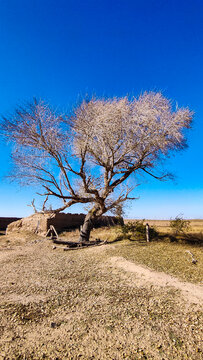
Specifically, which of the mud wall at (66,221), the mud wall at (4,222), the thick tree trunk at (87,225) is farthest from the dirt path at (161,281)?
the mud wall at (4,222)

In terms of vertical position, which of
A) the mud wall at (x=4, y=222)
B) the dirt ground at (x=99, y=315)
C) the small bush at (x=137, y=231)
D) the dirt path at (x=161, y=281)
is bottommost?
the dirt ground at (x=99, y=315)

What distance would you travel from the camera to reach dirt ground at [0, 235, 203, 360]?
3.12 meters

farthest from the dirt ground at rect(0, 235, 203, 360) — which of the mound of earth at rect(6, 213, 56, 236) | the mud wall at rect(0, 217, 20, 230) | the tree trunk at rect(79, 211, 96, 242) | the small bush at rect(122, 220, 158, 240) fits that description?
the mud wall at rect(0, 217, 20, 230)

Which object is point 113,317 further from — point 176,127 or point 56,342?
point 176,127

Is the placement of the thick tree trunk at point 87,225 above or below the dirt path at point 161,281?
above

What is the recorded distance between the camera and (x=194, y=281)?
6059 millimetres

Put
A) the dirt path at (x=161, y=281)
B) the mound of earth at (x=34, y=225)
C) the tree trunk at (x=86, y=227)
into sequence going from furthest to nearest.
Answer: the mound of earth at (x=34, y=225)
the tree trunk at (x=86, y=227)
the dirt path at (x=161, y=281)

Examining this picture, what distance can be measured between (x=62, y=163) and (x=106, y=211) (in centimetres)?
372

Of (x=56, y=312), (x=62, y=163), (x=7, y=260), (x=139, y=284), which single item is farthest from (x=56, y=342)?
(x=62, y=163)

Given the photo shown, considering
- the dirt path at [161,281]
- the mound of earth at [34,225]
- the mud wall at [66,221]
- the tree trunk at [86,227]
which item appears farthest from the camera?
the mud wall at [66,221]

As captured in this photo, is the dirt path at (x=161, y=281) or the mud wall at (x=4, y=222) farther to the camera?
the mud wall at (x=4, y=222)

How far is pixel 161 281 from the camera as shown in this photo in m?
5.96

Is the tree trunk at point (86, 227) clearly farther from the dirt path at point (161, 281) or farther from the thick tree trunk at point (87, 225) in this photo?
the dirt path at point (161, 281)

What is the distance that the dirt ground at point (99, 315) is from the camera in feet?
10.2
